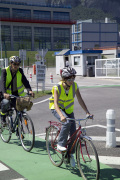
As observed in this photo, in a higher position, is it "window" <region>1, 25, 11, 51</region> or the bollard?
"window" <region>1, 25, 11, 51</region>

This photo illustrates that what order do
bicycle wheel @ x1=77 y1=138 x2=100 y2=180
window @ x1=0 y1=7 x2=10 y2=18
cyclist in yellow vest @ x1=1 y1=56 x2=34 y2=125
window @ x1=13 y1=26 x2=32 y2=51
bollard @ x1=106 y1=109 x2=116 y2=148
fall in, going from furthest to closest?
window @ x1=13 y1=26 x2=32 y2=51
window @ x1=0 y1=7 x2=10 y2=18
cyclist in yellow vest @ x1=1 y1=56 x2=34 y2=125
bollard @ x1=106 y1=109 x2=116 y2=148
bicycle wheel @ x1=77 y1=138 x2=100 y2=180

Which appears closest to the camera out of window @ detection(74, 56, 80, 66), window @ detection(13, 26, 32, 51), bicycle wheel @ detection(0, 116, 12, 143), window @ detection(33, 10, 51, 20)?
bicycle wheel @ detection(0, 116, 12, 143)

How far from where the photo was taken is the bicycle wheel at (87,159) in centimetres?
419

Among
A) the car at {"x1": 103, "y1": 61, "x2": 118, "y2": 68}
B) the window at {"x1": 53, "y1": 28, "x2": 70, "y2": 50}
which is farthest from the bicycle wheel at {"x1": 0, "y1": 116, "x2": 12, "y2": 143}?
the window at {"x1": 53, "y1": 28, "x2": 70, "y2": 50}

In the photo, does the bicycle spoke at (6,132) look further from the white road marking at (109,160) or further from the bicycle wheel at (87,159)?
the bicycle wheel at (87,159)

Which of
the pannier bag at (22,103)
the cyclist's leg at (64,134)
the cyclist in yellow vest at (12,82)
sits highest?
the cyclist in yellow vest at (12,82)

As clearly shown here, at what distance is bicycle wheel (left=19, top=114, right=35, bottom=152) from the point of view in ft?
19.5

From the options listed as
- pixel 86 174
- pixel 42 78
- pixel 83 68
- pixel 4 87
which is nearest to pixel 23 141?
pixel 4 87

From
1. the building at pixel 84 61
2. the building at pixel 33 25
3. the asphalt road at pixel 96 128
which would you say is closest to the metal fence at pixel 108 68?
the building at pixel 84 61

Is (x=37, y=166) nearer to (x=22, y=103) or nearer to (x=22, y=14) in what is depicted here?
(x=22, y=103)

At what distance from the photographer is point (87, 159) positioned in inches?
175

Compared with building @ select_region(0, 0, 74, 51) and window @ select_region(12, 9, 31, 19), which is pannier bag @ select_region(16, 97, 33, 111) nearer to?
building @ select_region(0, 0, 74, 51)

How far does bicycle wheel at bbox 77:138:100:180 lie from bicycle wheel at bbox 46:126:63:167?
64 centimetres

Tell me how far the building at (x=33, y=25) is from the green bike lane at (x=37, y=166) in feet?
259
